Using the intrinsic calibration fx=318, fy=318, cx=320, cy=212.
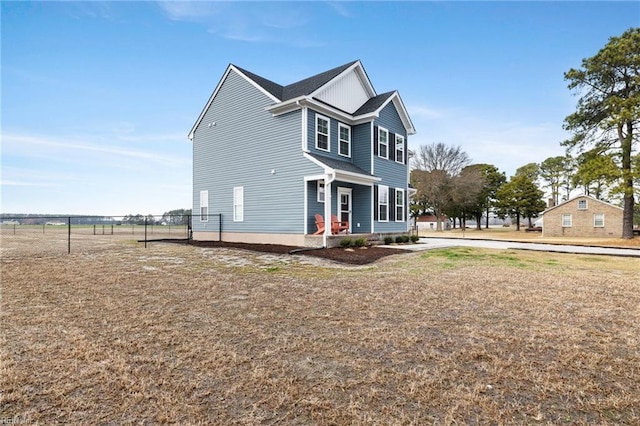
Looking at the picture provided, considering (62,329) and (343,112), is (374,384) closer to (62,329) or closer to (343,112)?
(62,329)

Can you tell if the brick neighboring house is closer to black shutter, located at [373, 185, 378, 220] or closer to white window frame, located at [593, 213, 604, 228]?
white window frame, located at [593, 213, 604, 228]

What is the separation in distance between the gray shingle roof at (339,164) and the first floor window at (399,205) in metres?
3.16

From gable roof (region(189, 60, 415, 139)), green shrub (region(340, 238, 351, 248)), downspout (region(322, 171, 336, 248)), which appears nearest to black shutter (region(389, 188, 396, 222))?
gable roof (region(189, 60, 415, 139))

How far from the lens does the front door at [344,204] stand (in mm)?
14773

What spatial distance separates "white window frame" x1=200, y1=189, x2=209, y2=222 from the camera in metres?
17.0

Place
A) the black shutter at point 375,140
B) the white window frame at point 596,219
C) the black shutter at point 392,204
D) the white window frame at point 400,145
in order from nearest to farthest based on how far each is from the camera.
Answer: the black shutter at point 375,140, the black shutter at point 392,204, the white window frame at point 400,145, the white window frame at point 596,219

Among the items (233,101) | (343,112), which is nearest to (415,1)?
(343,112)

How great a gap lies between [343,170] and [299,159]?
1.90m

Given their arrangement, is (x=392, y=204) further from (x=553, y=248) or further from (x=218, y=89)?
(x=218, y=89)

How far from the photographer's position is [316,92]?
44.5 ft

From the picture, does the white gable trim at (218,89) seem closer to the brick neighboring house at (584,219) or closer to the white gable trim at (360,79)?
the white gable trim at (360,79)

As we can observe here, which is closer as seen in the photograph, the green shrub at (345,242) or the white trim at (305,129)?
the green shrub at (345,242)

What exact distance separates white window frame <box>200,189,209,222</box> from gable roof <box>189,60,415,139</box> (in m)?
3.47

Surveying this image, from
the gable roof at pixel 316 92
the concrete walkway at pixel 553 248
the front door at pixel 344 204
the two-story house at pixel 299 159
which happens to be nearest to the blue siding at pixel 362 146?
the two-story house at pixel 299 159
